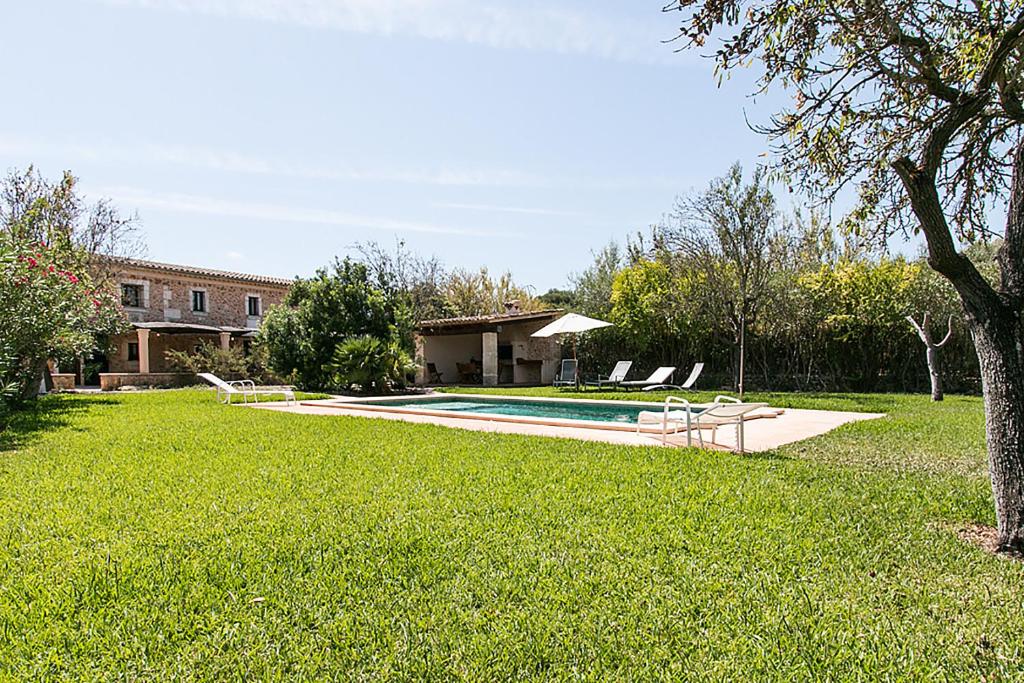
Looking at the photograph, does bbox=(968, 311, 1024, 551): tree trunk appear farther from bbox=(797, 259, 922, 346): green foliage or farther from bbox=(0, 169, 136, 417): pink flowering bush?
bbox=(797, 259, 922, 346): green foliage

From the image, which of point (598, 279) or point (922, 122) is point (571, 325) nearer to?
point (598, 279)

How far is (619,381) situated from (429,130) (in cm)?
955

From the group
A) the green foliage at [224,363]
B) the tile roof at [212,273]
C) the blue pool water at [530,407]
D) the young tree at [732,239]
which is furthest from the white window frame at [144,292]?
the young tree at [732,239]

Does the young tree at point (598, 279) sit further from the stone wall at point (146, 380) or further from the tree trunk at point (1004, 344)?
the tree trunk at point (1004, 344)

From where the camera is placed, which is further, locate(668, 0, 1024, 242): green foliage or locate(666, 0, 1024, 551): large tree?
locate(668, 0, 1024, 242): green foliage

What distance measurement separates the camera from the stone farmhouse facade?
28.0 metres

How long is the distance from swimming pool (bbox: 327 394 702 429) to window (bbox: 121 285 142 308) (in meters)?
19.1

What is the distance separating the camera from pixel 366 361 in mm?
18172

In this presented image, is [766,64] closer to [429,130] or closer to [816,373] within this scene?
[429,130]

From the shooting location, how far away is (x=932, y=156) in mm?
3914

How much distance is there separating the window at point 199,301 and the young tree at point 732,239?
25.0m

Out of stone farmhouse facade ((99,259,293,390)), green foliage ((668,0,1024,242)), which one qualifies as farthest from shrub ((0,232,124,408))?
stone farmhouse facade ((99,259,293,390))

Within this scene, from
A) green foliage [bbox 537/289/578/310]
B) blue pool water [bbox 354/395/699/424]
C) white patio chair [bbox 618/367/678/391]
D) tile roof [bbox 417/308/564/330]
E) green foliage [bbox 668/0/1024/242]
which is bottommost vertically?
blue pool water [bbox 354/395/699/424]

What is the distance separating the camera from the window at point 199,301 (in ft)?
102
